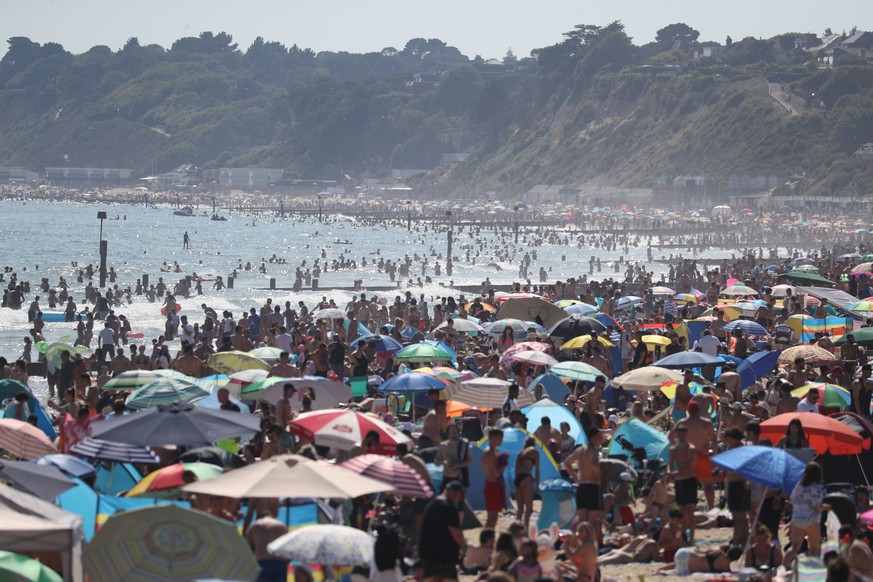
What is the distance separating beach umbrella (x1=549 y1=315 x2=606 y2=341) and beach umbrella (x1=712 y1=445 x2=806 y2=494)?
8.36m

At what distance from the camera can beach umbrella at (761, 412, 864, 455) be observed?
33.9 ft

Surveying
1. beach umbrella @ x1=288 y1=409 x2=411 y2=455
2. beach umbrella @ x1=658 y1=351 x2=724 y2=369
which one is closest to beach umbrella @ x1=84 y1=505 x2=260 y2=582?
beach umbrella @ x1=288 y1=409 x2=411 y2=455

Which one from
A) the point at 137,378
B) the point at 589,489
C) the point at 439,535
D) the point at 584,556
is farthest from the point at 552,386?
the point at 439,535

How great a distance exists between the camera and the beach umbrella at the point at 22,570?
6613 mm

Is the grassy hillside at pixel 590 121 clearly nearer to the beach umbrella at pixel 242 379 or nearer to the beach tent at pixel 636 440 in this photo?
the beach umbrella at pixel 242 379

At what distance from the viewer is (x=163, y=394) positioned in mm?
12078

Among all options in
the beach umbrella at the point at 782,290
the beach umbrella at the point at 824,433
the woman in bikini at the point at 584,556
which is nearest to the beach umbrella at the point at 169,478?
the woman in bikini at the point at 584,556

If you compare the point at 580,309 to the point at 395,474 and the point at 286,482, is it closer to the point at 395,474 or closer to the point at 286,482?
the point at 395,474

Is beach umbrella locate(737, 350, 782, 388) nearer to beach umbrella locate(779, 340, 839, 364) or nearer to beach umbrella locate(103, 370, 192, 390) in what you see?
beach umbrella locate(779, 340, 839, 364)

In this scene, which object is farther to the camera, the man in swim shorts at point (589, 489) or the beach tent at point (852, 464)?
the beach tent at point (852, 464)

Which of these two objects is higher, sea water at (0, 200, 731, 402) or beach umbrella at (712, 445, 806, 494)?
beach umbrella at (712, 445, 806, 494)

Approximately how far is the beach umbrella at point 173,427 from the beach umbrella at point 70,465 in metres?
0.23

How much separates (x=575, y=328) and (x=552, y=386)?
332cm

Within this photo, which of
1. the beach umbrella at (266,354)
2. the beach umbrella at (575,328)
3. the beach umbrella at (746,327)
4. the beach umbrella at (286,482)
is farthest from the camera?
the beach umbrella at (746,327)
